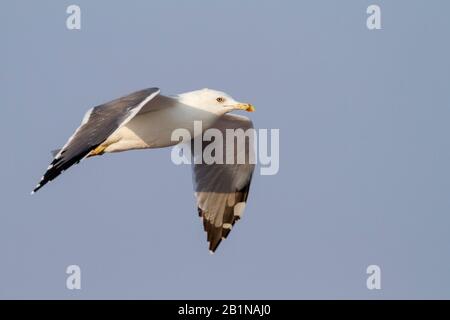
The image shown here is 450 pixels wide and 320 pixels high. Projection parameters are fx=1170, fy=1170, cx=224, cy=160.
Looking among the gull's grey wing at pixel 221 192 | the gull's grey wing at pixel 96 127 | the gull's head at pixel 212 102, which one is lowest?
the gull's grey wing at pixel 221 192

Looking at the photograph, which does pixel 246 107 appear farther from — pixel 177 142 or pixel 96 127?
pixel 96 127

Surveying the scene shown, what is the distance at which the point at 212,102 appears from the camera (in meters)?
10.4

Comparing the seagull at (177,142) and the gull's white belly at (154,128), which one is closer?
the seagull at (177,142)

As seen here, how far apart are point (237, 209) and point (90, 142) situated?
2.68 meters

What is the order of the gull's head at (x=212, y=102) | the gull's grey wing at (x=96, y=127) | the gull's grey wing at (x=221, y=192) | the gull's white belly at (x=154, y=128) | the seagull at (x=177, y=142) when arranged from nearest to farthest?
1. the gull's grey wing at (x=96, y=127)
2. the seagull at (x=177, y=142)
3. the gull's white belly at (x=154, y=128)
4. the gull's head at (x=212, y=102)
5. the gull's grey wing at (x=221, y=192)

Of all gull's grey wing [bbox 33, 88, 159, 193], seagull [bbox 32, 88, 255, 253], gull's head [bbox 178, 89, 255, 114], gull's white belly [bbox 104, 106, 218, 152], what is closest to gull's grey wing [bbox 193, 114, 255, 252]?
seagull [bbox 32, 88, 255, 253]

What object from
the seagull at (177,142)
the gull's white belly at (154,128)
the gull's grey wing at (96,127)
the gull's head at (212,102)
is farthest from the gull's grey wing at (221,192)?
the gull's grey wing at (96,127)

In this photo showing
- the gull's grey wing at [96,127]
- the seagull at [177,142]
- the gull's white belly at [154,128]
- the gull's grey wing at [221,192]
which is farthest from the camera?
the gull's grey wing at [221,192]

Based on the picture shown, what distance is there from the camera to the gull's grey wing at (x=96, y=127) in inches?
354

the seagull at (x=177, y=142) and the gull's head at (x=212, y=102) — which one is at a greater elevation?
the gull's head at (x=212, y=102)

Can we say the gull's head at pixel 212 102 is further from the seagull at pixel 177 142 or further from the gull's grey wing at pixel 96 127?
the gull's grey wing at pixel 96 127

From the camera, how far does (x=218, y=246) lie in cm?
1156

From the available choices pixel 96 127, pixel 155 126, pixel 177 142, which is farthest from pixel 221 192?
pixel 96 127

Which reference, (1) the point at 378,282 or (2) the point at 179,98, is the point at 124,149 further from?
(1) the point at 378,282
